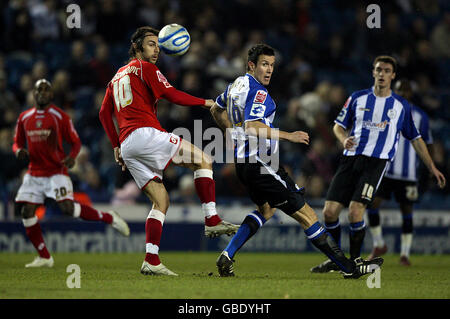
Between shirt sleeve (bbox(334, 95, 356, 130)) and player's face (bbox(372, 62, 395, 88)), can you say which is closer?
player's face (bbox(372, 62, 395, 88))

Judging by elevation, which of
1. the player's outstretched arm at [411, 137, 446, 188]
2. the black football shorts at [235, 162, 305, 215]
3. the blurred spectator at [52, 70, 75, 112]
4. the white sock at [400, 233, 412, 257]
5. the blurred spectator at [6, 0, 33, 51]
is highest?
the blurred spectator at [6, 0, 33, 51]

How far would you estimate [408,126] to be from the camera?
8398 millimetres

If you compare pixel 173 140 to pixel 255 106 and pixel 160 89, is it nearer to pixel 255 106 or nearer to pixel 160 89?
pixel 160 89

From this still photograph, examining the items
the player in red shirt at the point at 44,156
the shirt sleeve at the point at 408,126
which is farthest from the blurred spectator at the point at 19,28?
the shirt sleeve at the point at 408,126

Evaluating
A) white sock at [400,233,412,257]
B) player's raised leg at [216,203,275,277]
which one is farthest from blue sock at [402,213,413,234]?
player's raised leg at [216,203,275,277]

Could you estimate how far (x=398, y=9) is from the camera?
18094mm

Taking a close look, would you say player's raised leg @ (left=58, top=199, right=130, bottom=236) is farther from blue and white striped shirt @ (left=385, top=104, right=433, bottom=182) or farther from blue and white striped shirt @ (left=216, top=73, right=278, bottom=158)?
blue and white striped shirt @ (left=385, top=104, right=433, bottom=182)

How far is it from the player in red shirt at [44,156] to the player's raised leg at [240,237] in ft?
9.64

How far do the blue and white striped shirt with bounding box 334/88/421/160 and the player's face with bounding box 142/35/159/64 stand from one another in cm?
235

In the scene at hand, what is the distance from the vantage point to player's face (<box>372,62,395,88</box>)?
27.0 ft

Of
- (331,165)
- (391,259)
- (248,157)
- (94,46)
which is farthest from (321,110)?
(248,157)

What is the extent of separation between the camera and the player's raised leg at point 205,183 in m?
7.27

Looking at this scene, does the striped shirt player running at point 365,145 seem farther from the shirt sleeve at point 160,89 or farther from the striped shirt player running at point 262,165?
the shirt sleeve at point 160,89
